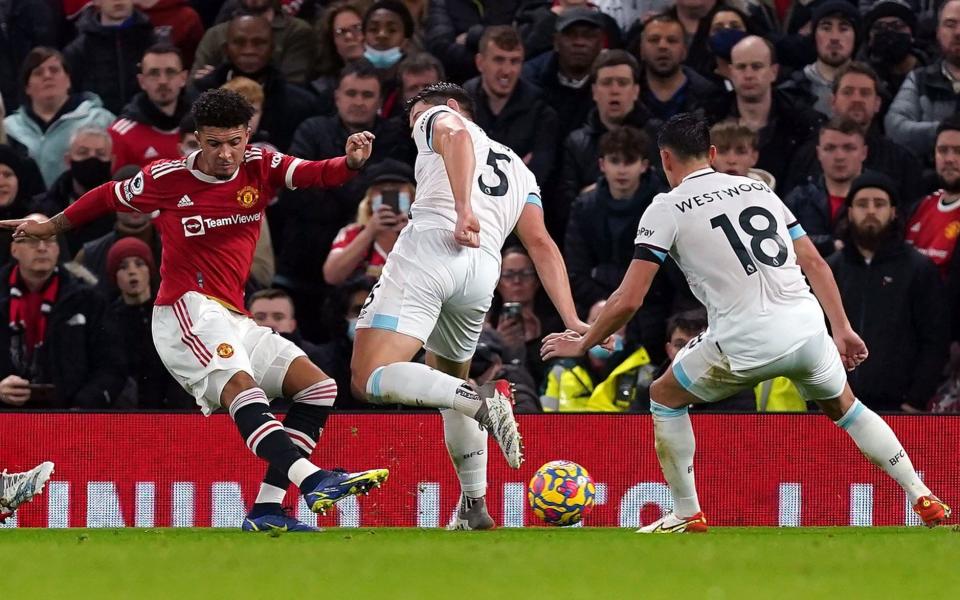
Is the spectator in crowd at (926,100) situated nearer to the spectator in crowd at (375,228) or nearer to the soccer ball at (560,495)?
the spectator in crowd at (375,228)

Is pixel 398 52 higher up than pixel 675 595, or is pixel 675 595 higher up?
pixel 398 52

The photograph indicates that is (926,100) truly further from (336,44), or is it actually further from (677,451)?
(677,451)

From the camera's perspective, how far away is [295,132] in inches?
524

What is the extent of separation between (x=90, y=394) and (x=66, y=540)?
305 centimetres

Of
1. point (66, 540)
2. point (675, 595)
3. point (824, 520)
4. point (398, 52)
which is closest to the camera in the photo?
point (675, 595)

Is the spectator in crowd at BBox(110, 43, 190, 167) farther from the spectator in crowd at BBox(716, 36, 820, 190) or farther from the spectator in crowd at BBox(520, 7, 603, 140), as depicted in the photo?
the spectator in crowd at BBox(716, 36, 820, 190)

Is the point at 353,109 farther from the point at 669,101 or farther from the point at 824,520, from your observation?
the point at 824,520

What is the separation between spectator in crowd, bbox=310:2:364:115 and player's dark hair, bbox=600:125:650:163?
2.52m

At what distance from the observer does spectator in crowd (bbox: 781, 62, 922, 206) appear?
12.7m

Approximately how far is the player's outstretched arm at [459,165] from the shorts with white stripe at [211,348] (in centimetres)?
133

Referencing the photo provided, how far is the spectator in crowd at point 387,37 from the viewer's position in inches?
543

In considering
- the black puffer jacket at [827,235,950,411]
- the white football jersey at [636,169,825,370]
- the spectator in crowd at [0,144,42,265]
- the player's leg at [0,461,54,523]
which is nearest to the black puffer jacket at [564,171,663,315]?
the black puffer jacket at [827,235,950,411]

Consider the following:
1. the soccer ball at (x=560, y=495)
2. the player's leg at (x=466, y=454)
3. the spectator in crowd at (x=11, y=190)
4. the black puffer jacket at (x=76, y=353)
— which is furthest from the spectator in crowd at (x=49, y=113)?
the soccer ball at (x=560, y=495)

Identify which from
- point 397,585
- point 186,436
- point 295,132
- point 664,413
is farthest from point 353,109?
point 397,585
